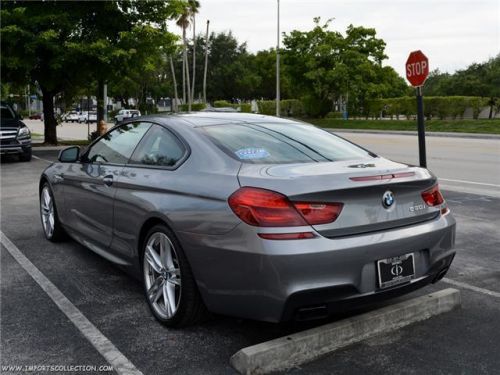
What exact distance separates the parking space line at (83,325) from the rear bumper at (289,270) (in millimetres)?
607

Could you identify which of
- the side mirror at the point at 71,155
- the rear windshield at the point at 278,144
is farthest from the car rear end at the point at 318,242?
the side mirror at the point at 71,155

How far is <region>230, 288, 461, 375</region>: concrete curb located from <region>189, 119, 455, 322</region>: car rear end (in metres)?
0.21

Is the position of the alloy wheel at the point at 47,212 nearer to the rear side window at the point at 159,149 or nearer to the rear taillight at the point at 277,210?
the rear side window at the point at 159,149

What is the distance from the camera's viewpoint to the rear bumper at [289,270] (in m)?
2.96

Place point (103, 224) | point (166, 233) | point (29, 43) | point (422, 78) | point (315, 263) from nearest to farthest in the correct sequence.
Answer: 1. point (315, 263)
2. point (166, 233)
3. point (103, 224)
4. point (422, 78)
5. point (29, 43)

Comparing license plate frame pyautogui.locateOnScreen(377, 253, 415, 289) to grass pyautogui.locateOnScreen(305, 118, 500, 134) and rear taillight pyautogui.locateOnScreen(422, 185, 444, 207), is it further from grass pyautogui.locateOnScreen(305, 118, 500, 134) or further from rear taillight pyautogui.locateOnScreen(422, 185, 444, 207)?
grass pyautogui.locateOnScreen(305, 118, 500, 134)

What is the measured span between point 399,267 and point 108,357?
5.93ft

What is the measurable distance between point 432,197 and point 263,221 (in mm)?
1310

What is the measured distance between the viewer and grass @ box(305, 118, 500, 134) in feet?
93.7

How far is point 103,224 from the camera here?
4527mm

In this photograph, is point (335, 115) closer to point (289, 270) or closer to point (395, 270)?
point (395, 270)

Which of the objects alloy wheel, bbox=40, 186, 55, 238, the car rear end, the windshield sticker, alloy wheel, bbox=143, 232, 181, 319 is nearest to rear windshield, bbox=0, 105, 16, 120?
alloy wheel, bbox=40, 186, 55, 238

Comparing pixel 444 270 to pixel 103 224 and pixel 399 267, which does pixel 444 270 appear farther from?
pixel 103 224

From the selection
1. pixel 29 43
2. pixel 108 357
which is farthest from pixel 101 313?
pixel 29 43
